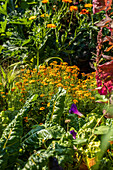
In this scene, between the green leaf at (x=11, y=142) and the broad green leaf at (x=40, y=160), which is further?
the green leaf at (x=11, y=142)

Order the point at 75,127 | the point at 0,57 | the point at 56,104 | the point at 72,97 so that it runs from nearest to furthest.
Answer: the point at 56,104
the point at 75,127
the point at 72,97
the point at 0,57

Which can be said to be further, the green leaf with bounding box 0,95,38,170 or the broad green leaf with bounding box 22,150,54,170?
the green leaf with bounding box 0,95,38,170

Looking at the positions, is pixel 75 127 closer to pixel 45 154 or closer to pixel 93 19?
pixel 45 154

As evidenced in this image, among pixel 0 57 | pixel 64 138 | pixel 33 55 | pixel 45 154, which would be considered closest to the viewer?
pixel 45 154

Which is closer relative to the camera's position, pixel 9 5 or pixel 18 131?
pixel 18 131

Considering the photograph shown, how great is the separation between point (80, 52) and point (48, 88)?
6.86ft

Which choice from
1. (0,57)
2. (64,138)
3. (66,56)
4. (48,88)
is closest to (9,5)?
(0,57)

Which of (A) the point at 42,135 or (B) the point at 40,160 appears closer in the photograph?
(B) the point at 40,160

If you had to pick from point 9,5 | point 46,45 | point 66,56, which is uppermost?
point 9,5

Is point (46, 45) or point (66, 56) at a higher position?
point (46, 45)

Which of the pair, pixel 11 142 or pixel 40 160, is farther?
pixel 11 142

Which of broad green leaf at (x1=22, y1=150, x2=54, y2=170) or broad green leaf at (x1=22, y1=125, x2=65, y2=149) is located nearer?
broad green leaf at (x1=22, y1=150, x2=54, y2=170)

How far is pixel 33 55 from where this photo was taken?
457 centimetres

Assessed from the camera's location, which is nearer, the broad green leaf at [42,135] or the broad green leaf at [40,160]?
the broad green leaf at [40,160]
